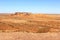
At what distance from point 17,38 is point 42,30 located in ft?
22.6

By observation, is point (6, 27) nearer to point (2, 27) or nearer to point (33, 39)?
point (2, 27)

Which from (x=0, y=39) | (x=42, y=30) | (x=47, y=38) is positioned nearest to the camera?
(x=0, y=39)

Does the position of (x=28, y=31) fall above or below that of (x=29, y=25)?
above

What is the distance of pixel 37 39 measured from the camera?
16.5 m

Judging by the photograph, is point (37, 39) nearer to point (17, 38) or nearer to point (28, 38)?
point (28, 38)

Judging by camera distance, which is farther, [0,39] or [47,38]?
[47,38]

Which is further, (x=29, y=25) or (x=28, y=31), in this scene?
(x=29, y=25)

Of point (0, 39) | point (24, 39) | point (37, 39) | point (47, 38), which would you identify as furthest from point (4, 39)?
point (47, 38)

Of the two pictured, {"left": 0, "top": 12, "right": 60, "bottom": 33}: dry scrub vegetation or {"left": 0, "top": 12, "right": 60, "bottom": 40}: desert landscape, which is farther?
{"left": 0, "top": 12, "right": 60, "bottom": 33}: dry scrub vegetation

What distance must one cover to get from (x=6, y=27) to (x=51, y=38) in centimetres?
1125

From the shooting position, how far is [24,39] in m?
16.2

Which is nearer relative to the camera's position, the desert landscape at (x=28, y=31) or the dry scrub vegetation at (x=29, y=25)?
the desert landscape at (x=28, y=31)

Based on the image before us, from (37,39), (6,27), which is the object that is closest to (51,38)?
(37,39)

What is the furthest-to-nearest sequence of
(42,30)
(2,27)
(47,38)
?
1. (2,27)
2. (42,30)
3. (47,38)
